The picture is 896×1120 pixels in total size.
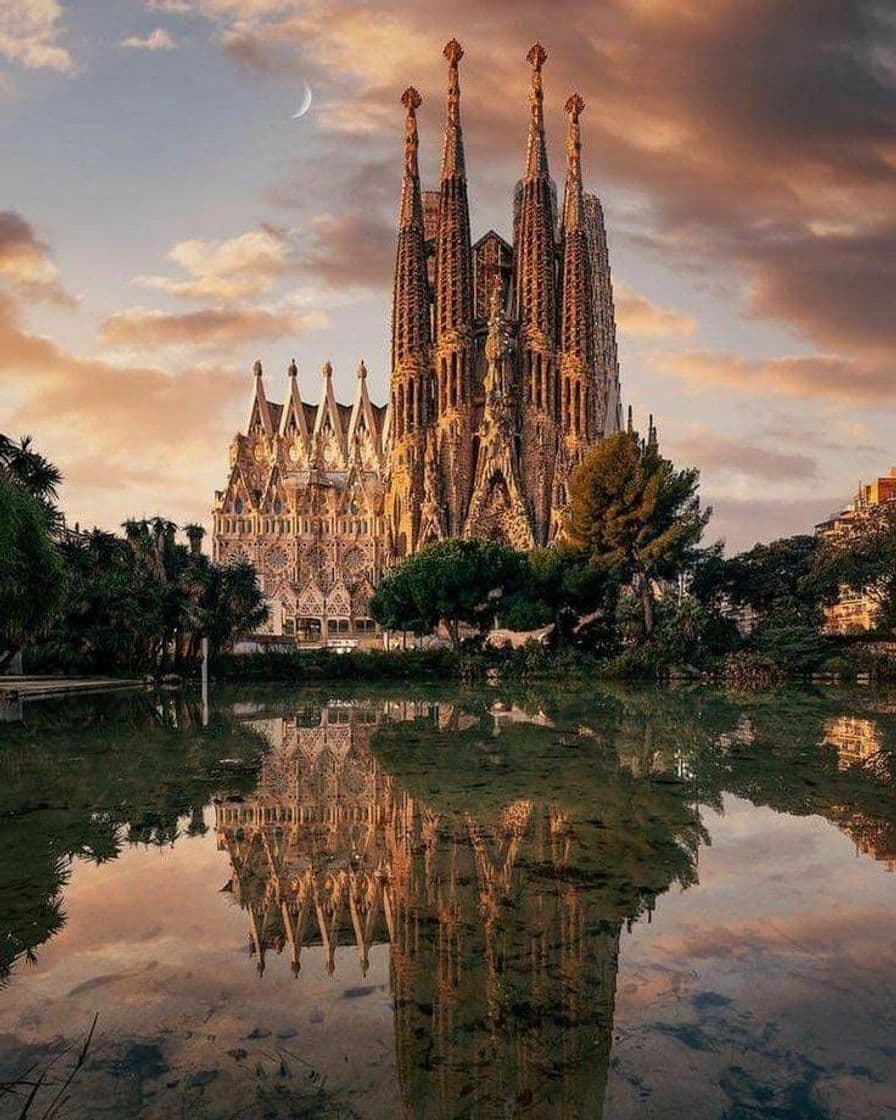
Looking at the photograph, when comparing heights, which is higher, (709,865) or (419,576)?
(419,576)

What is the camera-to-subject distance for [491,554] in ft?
133

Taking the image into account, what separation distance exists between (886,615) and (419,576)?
2141cm

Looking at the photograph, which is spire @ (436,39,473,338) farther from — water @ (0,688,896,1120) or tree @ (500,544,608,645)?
water @ (0,688,896,1120)

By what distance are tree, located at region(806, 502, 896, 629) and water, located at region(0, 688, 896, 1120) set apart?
30458mm

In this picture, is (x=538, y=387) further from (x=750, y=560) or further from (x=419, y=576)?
(x=419, y=576)

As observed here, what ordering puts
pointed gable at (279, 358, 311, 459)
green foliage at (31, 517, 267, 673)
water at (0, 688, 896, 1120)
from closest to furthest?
1. water at (0, 688, 896, 1120)
2. green foliage at (31, 517, 267, 673)
3. pointed gable at (279, 358, 311, 459)

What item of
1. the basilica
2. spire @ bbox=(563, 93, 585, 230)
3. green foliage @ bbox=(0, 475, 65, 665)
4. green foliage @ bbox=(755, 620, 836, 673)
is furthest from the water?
spire @ bbox=(563, 93, 585, 230)

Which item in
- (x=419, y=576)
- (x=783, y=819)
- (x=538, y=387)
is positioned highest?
(x=538, y=387)

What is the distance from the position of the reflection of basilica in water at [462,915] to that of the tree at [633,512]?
2993cm

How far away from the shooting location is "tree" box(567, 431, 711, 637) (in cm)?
3803

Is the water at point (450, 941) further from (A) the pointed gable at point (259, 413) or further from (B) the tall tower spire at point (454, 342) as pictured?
(A) the pointed gable at point (259, 413)

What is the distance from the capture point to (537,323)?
6375 cm

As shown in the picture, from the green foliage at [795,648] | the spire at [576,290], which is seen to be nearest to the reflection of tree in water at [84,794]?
the green foliage at [795,648]

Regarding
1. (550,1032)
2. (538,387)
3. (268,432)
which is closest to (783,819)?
(550,1032)
